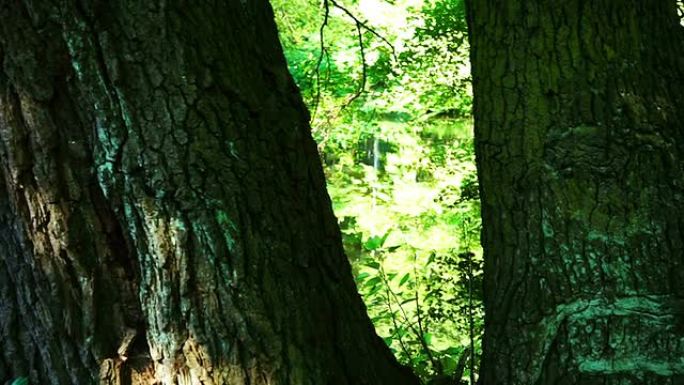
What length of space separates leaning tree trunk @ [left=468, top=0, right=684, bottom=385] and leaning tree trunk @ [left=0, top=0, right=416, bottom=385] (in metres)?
0.61

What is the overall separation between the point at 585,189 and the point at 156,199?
3.84 feet

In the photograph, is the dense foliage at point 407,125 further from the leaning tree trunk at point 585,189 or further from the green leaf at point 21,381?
the green leaf at point 21,381

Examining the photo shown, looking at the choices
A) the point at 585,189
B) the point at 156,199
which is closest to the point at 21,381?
the point at 156,199

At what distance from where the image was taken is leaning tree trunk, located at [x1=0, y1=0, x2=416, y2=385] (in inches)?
67.4

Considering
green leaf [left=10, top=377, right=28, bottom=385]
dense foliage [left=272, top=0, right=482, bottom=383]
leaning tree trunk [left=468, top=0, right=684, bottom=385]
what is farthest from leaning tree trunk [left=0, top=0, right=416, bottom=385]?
dense foliage [left=272, top=0, right=482, bottom=383]

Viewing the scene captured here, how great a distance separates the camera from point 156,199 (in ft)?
5.65

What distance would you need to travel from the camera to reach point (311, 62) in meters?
8.41

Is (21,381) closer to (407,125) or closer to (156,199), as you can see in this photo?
(156,199)

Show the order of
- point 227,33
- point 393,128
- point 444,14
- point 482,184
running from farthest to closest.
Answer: point 393,128 → point 444,14 → point 482,184 → point 227,33

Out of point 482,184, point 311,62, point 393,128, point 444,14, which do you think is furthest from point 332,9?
point 482,184

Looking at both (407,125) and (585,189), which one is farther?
(407,125)

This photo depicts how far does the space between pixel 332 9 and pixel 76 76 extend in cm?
854

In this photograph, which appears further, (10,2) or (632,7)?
(632,7)

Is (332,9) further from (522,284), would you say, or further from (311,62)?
(522,284)
